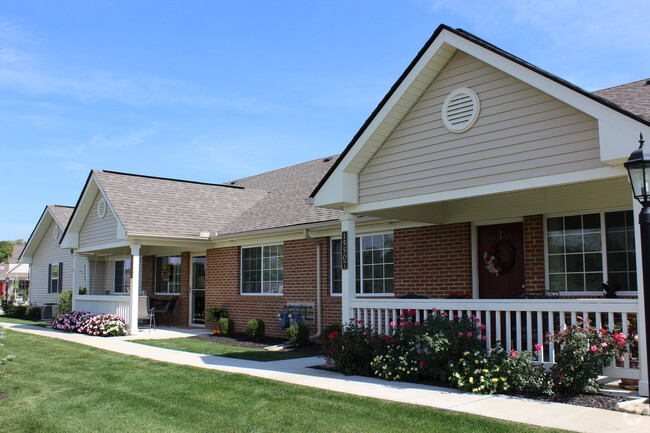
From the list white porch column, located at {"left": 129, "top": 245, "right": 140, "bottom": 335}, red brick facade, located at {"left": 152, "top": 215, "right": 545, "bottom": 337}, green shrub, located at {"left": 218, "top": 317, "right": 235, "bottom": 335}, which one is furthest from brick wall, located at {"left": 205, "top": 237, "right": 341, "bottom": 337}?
white porch column, located at {"left": 129, "top": 245, "right": 140, "bottom": 335}

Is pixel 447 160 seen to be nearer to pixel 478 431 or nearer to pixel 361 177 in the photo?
pixel 361 177

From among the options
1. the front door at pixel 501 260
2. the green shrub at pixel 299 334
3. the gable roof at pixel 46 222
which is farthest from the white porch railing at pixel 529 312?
the gable roof at pixel 46 222

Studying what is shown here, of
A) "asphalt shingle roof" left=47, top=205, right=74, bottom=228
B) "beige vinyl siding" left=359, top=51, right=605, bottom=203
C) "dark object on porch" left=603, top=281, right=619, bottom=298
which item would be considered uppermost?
"asphalt shingle roof" left=47, top=205, right=74, bottom=228

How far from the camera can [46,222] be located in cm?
2847

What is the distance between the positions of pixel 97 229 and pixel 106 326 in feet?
13.1

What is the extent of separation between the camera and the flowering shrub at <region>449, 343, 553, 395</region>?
736cm

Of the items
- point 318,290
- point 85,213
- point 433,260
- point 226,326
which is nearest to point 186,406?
point 433,260

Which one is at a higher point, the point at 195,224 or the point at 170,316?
the point at 195,224

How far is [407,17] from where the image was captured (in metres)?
10.7

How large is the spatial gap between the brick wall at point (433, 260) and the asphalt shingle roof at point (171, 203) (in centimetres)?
720

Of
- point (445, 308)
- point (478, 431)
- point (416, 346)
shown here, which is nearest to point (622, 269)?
point (445, 308)

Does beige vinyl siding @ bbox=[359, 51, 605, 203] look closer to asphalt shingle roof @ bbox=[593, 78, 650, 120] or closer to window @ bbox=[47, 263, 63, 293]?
asphalt shingle roof @ bbox=[593, 78, 650, 120]

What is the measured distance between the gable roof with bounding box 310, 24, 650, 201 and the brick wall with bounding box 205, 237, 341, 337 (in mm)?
4276

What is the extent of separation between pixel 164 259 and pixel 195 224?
368 cm
